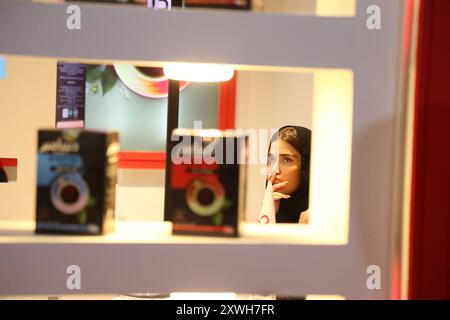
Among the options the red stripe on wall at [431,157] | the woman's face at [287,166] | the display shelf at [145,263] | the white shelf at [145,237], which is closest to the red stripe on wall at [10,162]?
the woman's face at [287,166]

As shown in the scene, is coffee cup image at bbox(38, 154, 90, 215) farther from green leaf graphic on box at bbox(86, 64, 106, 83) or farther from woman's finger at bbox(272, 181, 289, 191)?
green leaf graphic on box at bbox(86, 64, 106, 83)

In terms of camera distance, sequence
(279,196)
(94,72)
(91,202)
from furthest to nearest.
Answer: (94,72) < (279,196) < (91,202)

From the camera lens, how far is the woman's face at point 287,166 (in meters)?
2.78

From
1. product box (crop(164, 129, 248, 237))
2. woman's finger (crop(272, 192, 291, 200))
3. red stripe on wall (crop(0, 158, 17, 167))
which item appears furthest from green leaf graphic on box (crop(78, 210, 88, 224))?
red stripe on wall (crop(0, 158, 17, 167))

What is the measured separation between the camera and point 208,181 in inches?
39.3

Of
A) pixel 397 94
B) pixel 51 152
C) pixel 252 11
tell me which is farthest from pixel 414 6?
pixel 51 152

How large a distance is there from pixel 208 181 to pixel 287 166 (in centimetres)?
182

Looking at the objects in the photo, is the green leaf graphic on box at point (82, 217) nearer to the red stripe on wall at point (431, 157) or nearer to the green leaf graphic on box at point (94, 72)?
the red stripe on wall at point (431, 157)

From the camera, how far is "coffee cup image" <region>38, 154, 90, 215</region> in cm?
98

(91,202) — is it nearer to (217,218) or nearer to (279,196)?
(217,218)

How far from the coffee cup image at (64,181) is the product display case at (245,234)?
0.20 feet

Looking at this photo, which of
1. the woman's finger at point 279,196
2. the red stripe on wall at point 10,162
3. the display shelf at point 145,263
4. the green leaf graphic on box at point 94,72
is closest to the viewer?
the display shelf at point 145,263

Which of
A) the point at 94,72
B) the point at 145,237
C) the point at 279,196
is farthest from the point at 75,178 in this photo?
the point at 94,72

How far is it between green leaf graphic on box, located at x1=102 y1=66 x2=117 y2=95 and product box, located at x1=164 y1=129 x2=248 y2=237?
2.60m
